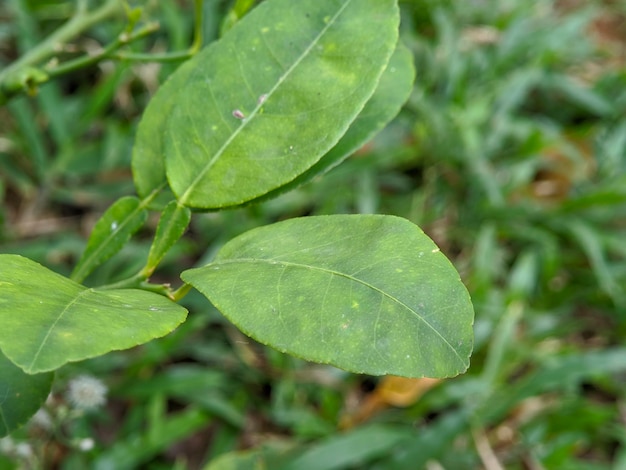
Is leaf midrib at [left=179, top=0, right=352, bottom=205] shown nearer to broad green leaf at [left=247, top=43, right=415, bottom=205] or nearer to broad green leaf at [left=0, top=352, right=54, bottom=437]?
broad green leaf at [left=247, top=43, right=415, bottom=205]

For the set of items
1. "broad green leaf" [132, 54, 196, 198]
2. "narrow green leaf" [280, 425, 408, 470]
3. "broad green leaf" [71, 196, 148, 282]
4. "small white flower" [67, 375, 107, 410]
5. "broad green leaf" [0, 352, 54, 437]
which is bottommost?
"narrow green leaf" [280, 425, 408, 470]

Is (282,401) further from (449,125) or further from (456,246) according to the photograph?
(449,125)

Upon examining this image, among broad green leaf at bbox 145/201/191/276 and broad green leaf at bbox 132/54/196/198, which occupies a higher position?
broad green leaf at bbox 132/54/196/198

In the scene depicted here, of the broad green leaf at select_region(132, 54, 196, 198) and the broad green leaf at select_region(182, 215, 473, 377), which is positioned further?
the broad green leaf at select_region(132, 54, 196, 198)

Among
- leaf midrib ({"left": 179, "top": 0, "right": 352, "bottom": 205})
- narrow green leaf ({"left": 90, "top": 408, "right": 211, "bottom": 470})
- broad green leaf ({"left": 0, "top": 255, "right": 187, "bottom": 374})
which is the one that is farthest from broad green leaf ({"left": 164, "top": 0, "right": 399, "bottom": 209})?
narrow green leaf ({"left": 90, "top": 408, "right": 211, "bottom": 470})

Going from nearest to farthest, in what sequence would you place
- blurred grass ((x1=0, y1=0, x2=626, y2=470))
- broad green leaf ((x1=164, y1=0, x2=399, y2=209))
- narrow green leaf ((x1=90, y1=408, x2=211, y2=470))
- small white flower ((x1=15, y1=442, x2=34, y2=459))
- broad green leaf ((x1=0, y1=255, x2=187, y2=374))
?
broad green leaf ((x1=0, y1=255, x2=187, y2=374)) → broad green leaf ((x1=164, y1=0, x2=399, y2=209)) → small white flower ((x1=15, y1=442, x2=34, y2=459)) → narrow green leaf ((x1=90, y1=408, x2=211, y2=470)) → blurred grass ((x1=0, y1=0, x2=626, y2=470))

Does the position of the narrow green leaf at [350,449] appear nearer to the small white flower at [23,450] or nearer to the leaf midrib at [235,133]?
the small white flower at [23,450]
